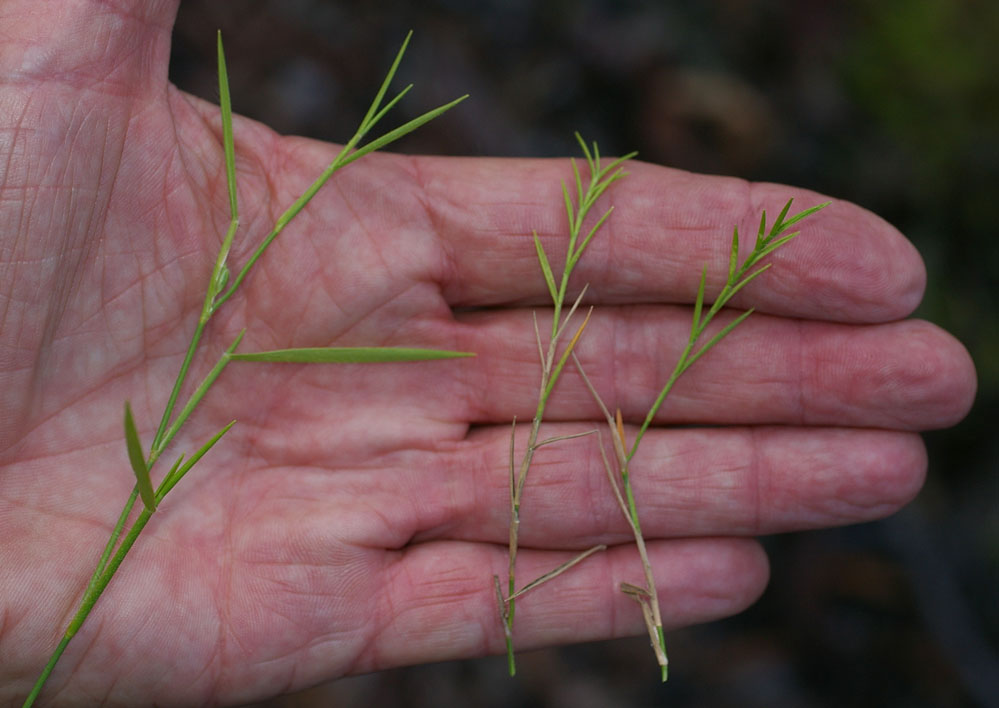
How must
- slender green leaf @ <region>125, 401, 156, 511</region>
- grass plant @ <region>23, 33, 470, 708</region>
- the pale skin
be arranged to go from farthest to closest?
1. the pale skin
2. grass plant @ <region>23, 33, 470, 708</region>
3. slender green leaf @ <region>125, 401, 156, 511</region>

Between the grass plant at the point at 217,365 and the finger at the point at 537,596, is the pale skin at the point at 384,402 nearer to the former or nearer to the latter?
the finger at the point at 537,596

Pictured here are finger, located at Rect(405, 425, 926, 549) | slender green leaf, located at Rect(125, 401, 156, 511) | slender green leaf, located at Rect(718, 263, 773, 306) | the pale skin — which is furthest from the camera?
finger, located at Rect(405, 425, 926, 549)

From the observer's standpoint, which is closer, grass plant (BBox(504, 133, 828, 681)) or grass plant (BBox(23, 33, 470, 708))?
grass plant (BBox(23, 33, 470, 708))

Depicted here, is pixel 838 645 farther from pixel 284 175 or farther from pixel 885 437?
pixel 284 175

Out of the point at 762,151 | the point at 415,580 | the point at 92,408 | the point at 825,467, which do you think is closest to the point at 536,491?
the point at 415,580

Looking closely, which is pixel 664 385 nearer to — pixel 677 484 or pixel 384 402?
pixel 677 484

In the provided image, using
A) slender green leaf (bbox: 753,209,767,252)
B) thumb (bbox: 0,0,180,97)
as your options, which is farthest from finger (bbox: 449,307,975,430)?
thumb (bbox: 0,0,180,97)

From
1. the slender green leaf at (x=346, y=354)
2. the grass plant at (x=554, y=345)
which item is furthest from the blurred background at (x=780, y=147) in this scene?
the slender green leaf at (x=346, y=354)

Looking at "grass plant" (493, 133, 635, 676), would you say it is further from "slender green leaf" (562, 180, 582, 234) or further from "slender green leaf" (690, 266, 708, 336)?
"slender green leaf" (690, 266, 708, 336)
